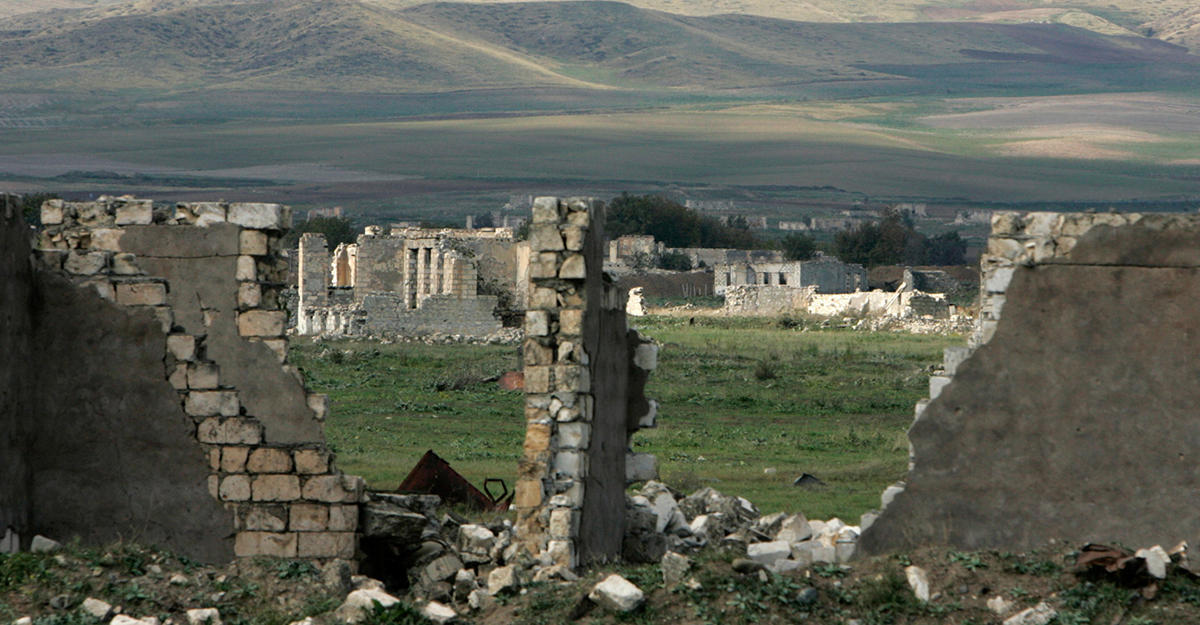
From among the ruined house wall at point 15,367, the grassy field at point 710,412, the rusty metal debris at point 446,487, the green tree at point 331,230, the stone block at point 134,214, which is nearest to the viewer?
the ruined house wall at point 15,367

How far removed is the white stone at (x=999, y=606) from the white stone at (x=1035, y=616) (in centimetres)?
7

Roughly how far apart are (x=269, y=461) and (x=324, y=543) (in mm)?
699

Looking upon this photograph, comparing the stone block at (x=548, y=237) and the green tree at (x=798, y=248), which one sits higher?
the stone block at (x=548, y=237)

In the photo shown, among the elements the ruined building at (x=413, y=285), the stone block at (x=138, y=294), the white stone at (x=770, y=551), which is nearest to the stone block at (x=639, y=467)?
the white stone at (x=770, y=551)

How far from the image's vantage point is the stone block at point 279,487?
13055 mm

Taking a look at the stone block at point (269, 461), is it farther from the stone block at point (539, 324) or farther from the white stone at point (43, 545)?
→ the stone block at point (539, 324)

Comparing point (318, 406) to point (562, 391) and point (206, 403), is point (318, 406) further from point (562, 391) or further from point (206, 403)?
point (562, 391)

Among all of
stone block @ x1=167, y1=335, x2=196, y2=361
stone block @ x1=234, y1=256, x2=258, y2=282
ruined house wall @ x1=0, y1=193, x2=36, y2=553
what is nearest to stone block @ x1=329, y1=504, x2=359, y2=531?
stone block @ x1=167, y1=335, x2=196, y2=361

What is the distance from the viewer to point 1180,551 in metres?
12.5

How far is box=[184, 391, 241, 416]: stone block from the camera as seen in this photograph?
42.4ft

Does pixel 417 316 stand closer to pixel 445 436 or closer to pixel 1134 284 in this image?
pixel 445 436

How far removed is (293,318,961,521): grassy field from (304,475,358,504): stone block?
5575mm

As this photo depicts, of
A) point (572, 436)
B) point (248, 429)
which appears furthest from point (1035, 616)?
point (248, 429)

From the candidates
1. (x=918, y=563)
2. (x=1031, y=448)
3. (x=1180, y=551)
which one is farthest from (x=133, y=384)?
(x=1180, y=551)
